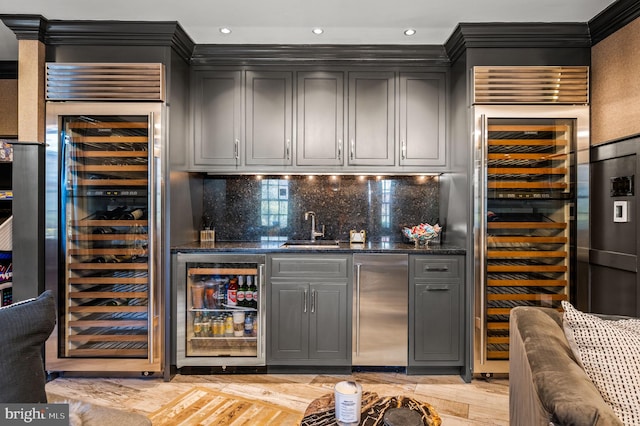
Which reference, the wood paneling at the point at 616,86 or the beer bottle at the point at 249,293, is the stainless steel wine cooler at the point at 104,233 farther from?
the wood paneling at the point at 616,86

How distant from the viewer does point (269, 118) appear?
3.16 metres

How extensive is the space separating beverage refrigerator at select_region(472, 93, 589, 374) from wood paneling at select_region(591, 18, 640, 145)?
0.35 ft

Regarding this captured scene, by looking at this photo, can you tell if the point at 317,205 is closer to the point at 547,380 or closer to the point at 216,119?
Result: the point at 216,119

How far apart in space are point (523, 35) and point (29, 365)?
345 centimetres

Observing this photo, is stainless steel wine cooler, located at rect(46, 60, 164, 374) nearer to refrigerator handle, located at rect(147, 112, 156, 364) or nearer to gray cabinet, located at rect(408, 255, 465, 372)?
refrigerator handle, located at rect(147, 112, 156, 364)

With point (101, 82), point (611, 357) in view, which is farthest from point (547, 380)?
point (101, 82)

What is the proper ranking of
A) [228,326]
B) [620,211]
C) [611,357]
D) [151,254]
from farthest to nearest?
[228,326] → [151,254] → [620,211] → [611,357]

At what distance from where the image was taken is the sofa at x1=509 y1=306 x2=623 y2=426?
1045 millimetres

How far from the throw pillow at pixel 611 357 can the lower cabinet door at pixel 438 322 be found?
147 cm

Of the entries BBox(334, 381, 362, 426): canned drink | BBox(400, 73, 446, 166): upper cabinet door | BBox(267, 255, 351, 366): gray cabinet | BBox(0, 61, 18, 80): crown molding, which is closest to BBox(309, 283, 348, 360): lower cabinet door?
BBox(267, 255, 351, 366): gray cabinet

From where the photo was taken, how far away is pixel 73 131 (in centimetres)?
283

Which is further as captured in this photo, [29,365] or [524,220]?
[524,220]

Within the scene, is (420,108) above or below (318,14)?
below

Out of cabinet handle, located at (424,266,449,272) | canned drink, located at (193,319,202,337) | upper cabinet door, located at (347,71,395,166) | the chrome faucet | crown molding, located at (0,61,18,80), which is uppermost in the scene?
crown molding, located at (0,61,18,80)
